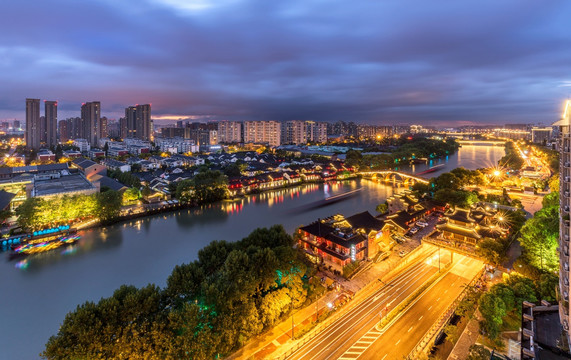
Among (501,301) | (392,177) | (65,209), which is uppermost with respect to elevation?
(392,177)

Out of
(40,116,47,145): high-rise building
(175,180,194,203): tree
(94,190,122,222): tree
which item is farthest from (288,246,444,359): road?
(40,116,47,145): high-rise building

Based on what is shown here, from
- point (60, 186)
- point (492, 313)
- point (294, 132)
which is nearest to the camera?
point (492, 313)

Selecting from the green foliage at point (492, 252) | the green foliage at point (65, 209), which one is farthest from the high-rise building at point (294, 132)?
the green foliage at point (492, 252)

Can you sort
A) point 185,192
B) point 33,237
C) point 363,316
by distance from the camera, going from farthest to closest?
point 185,192
point 33,237
point 363,316

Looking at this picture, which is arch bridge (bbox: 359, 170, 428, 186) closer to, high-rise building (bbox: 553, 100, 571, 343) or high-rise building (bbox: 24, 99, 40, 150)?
high-rise building (bbox: 553, 100, 571, 343)

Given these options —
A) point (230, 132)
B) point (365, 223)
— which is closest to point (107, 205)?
point (365, 223)

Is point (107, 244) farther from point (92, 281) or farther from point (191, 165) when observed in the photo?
point (191, 165)

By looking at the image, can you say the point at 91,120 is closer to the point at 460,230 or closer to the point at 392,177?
the point at 392,177
